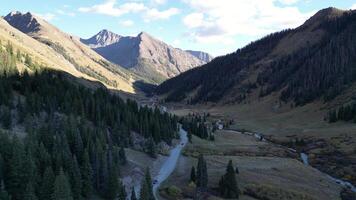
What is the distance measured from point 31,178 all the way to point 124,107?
89219 millimetres

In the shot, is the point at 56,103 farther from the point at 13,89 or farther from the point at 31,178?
the point at 31,178

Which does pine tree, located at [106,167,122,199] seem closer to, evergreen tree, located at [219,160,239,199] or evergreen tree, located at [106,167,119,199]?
evergreen tree, located at [106,167,119,199]

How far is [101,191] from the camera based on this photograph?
75.0 m

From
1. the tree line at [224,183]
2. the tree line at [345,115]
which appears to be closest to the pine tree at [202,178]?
the tree line at [224,183]

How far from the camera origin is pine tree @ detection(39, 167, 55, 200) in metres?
61.0

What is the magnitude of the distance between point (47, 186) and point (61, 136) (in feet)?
67.8

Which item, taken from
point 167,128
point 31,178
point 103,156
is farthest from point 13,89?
point 31,178

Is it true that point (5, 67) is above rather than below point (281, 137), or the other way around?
above

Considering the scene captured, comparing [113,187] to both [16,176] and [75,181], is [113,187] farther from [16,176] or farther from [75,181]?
[16,176]

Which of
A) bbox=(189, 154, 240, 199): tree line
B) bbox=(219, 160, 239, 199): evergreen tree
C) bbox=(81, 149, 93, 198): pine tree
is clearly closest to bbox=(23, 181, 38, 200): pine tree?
bbox=(81, 149, 93, 198): pine tree

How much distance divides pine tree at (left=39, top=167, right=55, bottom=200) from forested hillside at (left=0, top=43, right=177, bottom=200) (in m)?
0.04

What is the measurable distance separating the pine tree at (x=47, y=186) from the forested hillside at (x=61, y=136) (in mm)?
42

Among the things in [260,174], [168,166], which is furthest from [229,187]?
[168,166]

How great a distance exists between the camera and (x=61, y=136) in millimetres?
80875
